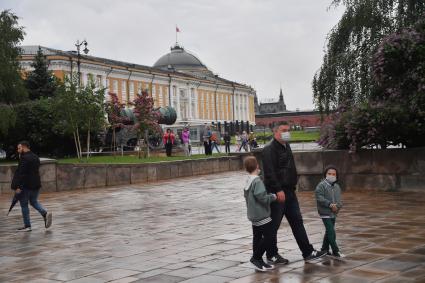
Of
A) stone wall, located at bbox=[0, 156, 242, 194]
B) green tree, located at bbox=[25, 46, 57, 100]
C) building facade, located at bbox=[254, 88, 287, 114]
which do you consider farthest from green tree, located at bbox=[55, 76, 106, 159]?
building facade, located at bbox=[254, 88, 287, 114]

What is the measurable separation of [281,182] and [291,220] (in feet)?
1.64

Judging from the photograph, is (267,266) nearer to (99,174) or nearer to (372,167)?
(372,167)

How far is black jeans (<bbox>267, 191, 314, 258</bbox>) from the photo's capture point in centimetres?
635

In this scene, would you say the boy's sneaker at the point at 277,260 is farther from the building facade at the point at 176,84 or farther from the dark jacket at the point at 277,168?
the building facade at the point at 176,84

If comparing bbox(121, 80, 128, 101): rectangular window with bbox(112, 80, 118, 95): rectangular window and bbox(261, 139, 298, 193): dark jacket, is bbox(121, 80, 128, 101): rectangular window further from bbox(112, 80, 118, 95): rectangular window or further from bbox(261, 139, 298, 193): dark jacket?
bbox(261, 139, 298, 193): dark jacket

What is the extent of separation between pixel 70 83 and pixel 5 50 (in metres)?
8.69

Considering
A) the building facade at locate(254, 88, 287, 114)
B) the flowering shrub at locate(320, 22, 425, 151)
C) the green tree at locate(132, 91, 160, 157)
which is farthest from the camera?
the building facade at locate(254, 88, 287, 114)

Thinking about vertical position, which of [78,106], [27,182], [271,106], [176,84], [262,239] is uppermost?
[271,106]

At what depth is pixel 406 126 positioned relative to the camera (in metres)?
12.5

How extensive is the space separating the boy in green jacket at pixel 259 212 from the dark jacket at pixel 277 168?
108 mm

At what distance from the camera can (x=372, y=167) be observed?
13000 mm

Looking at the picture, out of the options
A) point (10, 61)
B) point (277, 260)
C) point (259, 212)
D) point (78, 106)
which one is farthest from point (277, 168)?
point (10, 61)

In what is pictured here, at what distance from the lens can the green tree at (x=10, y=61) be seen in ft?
96.6

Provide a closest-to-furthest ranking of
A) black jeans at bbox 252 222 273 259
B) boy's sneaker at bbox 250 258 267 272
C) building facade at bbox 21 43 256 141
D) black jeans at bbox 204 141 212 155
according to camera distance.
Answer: boy's sneaker at bbox 250 258 267 272 < black jeans at bbox 252 222 273 259 < black jeans at bbox 204 141 212 155 < building facade at bbox 21 43 256 141
